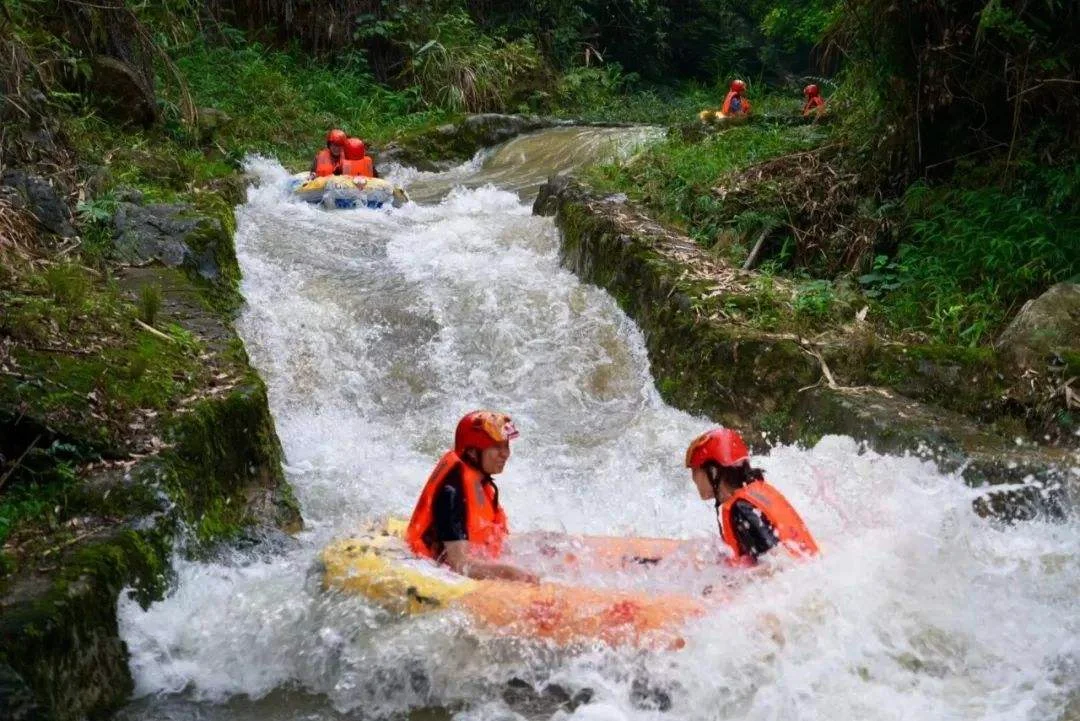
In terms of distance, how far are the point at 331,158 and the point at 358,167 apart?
378mm

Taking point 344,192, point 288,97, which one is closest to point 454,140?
point 288,97

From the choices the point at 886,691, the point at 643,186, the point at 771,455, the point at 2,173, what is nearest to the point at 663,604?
the point at 886,691

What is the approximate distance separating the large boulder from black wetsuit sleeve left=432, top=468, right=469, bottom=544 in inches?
130

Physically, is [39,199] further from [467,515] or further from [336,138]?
[336,138]

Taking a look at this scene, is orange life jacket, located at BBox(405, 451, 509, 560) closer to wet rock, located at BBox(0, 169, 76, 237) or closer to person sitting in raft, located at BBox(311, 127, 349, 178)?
wet rock, located at BBox(0, 169, 76, 237)

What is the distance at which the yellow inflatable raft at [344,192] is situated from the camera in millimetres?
11672

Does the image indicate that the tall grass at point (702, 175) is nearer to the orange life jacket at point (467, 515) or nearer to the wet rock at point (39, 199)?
the orange life jacket at point (467, 515)

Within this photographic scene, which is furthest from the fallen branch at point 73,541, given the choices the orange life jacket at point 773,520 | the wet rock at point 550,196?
the wet rock at point 550,196

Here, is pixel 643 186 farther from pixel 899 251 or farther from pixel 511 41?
pixel 511 41

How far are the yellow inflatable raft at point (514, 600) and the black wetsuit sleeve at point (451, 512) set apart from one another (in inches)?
6.1

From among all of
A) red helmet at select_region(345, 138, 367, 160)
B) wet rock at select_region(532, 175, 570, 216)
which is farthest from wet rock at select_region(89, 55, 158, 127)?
wet rock at select_region(532, 175, 570, 216)

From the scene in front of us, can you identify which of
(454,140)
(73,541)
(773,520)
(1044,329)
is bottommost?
(454,140)

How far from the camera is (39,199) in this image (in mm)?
6844

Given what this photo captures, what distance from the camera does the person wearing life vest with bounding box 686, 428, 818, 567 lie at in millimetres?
4191
